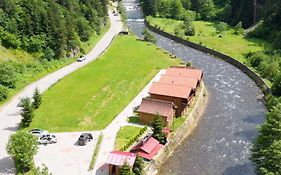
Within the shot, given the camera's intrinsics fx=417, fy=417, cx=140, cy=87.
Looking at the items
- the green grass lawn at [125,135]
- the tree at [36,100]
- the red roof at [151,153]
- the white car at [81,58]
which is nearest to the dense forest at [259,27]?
the red roof at [151,153]

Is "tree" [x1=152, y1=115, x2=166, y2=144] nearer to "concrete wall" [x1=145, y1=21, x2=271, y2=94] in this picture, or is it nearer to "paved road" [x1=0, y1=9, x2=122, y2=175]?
"paved road" [x1=0, y1=9, x2=122, y2=175]

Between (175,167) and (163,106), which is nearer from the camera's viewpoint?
(175,167)

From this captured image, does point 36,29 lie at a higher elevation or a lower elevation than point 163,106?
higher

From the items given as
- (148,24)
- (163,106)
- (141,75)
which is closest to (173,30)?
(148,24)

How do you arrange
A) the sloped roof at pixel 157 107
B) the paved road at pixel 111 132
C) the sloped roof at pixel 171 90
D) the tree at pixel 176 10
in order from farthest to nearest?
the tree at pixel 176 10
the sloped roof at pixel 171 90
the sloped roof at pixel 157 107
the paved road at pixel 111 132

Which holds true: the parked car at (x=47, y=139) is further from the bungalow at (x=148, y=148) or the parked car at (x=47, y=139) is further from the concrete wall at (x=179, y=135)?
the concrete wall at (x=179, y=135)

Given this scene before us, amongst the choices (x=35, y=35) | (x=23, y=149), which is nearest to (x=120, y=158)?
(x=23, y=149)

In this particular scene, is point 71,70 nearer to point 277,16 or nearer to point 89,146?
point 89,146
